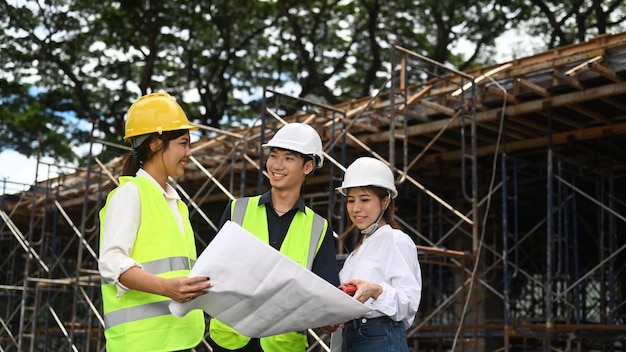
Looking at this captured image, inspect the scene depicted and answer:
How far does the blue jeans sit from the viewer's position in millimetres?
3508

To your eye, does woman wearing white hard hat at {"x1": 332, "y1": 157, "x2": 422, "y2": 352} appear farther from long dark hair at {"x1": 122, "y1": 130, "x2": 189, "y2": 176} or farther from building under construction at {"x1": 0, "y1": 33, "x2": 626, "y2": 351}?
building under construction at {"x1": 0, "y1": 33, "x2": 626, "y2": 351}

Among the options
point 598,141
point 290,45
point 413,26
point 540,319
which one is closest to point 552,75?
point 598,141

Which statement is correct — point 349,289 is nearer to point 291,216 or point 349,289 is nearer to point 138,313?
point 291,216

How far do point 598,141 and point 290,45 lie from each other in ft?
42.5

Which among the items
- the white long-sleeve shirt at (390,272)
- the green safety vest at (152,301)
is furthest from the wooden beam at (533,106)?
the green safety vest at (152,301)

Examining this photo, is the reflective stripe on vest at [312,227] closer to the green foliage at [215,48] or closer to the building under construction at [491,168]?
the building under construction at [491,168]

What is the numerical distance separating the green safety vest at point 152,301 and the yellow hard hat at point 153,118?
0.21 metres

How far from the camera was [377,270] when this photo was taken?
3.61 meters

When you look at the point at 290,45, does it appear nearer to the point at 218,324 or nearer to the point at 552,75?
the point at 552,75

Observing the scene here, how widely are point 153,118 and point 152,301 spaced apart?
73cm

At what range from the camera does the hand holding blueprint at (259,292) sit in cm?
289

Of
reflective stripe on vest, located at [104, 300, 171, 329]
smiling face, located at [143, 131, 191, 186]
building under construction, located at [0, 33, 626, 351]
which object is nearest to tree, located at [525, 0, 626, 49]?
building under construction, located at [0, 33, 626, 351]

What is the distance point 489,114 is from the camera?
10148 mm

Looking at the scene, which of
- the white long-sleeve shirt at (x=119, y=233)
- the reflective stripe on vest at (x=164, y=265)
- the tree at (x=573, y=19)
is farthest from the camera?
the tree at (x=573, y=19)
